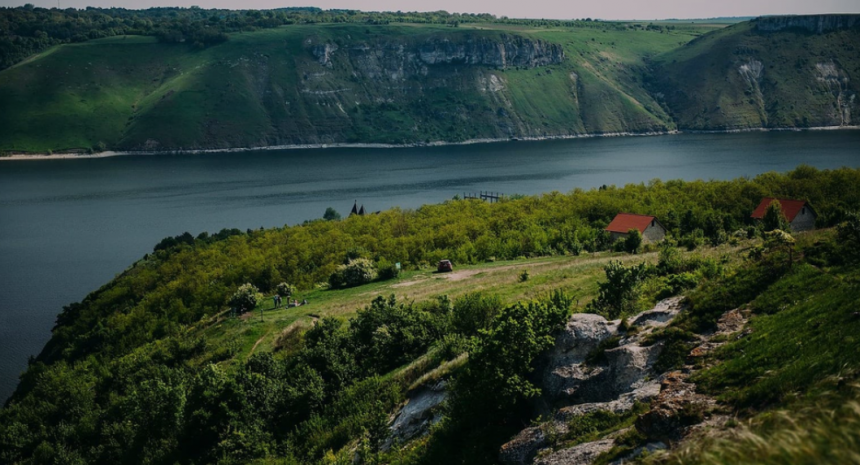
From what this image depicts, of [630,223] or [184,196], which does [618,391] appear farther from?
[184,196]

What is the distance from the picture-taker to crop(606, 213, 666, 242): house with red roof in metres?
51.8

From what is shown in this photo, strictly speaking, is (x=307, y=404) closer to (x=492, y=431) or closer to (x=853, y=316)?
(x=492, y=431)

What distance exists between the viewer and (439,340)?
29.2 metres

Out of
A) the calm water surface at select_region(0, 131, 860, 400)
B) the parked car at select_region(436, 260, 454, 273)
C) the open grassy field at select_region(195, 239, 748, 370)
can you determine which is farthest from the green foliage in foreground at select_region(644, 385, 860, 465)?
the calm water surface at select_region(0, 131, 860, 400)

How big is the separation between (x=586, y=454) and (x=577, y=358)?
211 inches

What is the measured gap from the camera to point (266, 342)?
127 ft

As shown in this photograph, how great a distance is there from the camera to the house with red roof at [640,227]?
51781mm

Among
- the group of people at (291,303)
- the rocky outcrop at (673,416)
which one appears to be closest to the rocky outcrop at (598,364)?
the rocky outcrop at (673,416)

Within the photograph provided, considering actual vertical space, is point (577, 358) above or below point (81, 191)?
above

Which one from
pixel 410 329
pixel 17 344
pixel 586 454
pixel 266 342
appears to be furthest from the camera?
pixel 17 344

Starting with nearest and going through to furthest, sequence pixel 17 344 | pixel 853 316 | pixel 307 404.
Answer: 1. pixel 853 316
2. pixel 307 404
3. pixel 17 344

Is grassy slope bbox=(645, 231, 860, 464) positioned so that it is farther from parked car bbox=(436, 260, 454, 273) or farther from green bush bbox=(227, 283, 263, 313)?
green bush bbox=(227, 283, 263, 313)

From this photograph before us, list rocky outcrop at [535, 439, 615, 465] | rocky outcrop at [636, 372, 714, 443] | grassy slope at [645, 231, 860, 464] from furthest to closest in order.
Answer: rocky outcrop at [535, 439, 615, 465]
rocky outcrop at [636, 372, 714, 443]
grassy slope at [645, 231, 860, 464]

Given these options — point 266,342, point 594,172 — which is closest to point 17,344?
point 266,342
